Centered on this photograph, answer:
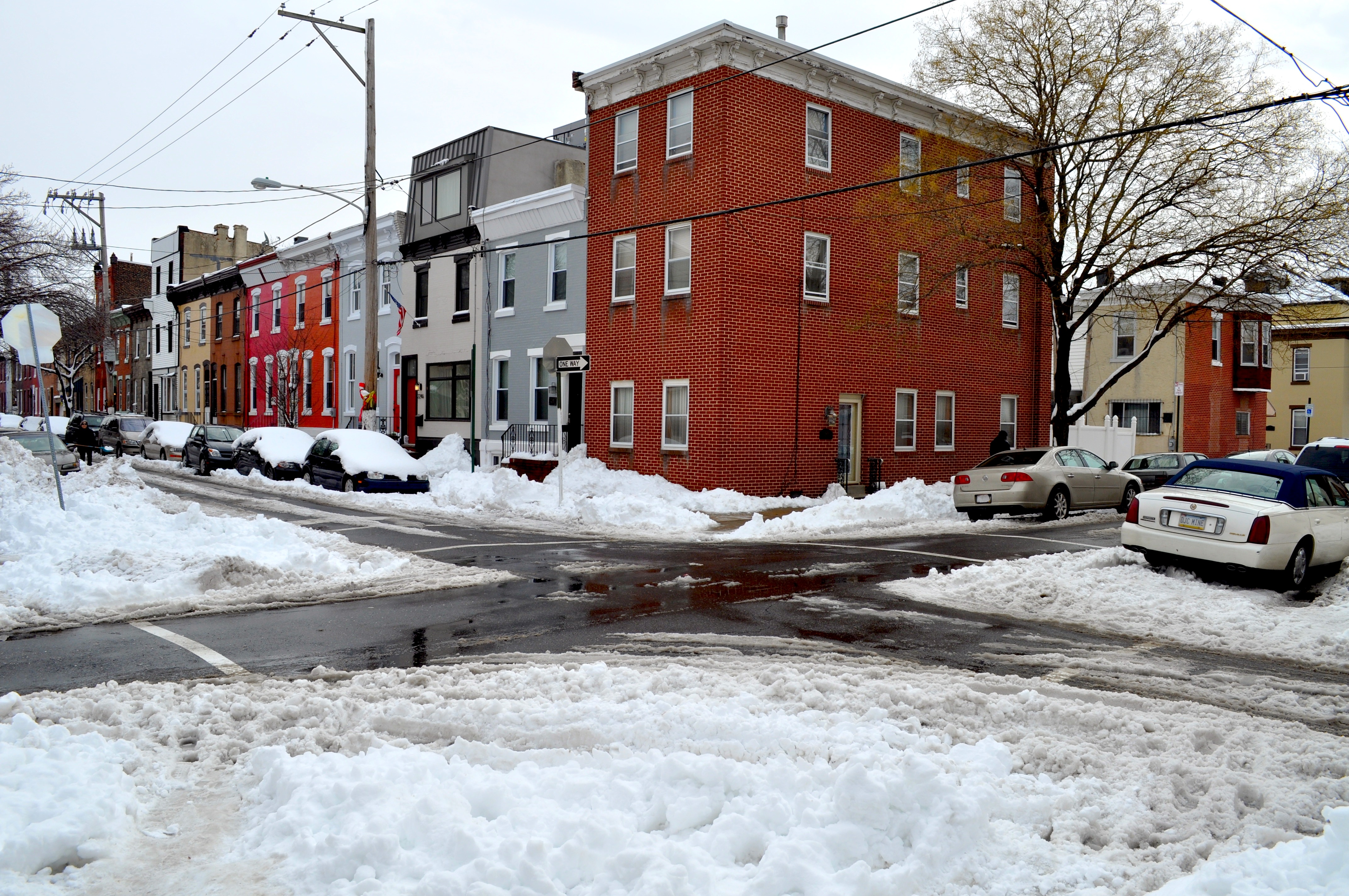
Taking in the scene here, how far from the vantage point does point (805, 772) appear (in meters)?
4.62

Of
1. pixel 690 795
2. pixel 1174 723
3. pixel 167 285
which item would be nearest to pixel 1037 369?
pixel 1174 723

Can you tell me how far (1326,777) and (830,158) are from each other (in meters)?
22.0

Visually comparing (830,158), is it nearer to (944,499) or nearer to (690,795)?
(944,499)

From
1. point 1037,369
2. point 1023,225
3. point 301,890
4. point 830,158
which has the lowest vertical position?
point 301,890

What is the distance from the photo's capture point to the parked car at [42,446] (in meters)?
24.2

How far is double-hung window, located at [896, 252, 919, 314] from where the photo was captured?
88.4ft

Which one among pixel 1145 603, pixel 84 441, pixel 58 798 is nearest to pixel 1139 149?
pixel 1145 603

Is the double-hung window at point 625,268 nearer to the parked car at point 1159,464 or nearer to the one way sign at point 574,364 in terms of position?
the one way sign at point 574,364

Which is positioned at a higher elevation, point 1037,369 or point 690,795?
point 1037,369

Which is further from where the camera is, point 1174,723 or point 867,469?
point 867,469

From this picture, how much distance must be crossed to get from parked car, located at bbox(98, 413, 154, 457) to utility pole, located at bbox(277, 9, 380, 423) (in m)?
20.8

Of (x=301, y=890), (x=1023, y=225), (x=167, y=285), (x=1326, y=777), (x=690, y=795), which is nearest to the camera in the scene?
(x=301, y=890)

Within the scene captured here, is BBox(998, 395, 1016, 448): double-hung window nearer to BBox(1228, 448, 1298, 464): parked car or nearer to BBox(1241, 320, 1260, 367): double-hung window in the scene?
BBox(1228, 448, 1298, 464): parked car

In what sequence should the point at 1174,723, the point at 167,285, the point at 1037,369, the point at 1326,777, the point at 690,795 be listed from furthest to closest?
1. the point at 167,285
2. the point at 1037,369
3. the point at 1174,723
4. the point at 1326,777
5. the point at 690,795
